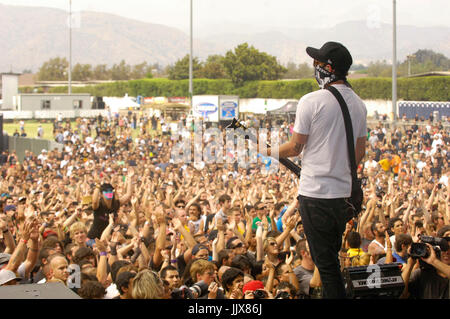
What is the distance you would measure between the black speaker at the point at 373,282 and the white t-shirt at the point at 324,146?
0.49m

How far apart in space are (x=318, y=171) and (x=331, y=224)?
0.76 ft

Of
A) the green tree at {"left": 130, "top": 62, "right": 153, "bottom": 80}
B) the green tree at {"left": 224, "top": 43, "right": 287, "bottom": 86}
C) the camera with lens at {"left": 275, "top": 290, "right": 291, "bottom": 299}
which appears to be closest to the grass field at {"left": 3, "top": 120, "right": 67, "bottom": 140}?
the green tree at {"left": 224, "top": 43, "right": 287, "bottom": 86}

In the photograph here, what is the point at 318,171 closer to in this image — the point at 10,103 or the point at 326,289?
the point at 326,289

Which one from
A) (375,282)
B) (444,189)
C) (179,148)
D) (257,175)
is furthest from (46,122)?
(375,282)

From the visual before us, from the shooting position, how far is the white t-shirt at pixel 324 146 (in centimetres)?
281

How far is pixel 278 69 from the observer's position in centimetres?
5981

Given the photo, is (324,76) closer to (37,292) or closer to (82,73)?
(37,292)

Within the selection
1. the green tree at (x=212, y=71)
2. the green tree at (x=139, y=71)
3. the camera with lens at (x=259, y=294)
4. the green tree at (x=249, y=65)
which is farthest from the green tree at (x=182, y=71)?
the camera with lens at (x=259, y=294)

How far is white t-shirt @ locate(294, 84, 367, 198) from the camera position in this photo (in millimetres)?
2811

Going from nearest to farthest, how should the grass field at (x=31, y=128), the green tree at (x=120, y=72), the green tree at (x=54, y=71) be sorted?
the grass field at (x=31, y=128), the green tree at (x=120, y=72), the green tree at (x=54, y=71)

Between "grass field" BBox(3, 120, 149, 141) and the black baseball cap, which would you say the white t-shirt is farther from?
"grass field" BBox(3, 120, 149, 141)

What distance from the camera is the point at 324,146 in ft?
9.28

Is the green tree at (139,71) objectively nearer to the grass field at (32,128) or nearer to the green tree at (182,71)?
the green tree at (182,71)

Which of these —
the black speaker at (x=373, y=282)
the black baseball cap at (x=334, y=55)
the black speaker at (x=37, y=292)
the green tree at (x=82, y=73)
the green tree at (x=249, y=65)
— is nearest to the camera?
the black speaker at (x=37, y=292)
